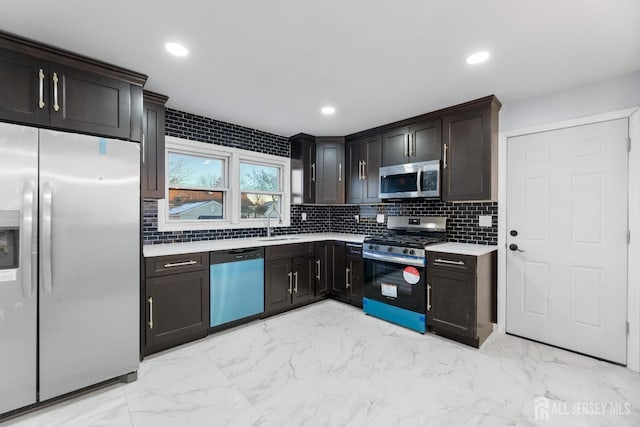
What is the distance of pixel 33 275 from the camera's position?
176 centimetres

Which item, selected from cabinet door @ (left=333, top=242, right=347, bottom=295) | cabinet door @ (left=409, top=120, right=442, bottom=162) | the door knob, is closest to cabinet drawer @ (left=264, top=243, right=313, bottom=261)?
cabinet door @ (left=333, top=242, right=347, bottom=295)

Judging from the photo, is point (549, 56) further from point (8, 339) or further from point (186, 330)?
point (8, 339)

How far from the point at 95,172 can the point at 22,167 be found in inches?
13.9

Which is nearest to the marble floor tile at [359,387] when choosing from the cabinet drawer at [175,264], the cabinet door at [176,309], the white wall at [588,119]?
the cabinet door at [176,309]

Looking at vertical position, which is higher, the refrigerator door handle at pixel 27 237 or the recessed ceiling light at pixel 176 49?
the recessed ceiling light at pixel 176 49

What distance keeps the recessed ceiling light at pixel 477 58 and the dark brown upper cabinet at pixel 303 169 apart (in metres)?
2.40

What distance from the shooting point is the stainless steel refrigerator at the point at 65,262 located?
171 cm

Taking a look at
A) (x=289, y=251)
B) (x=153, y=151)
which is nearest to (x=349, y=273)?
(x=289, y=251)

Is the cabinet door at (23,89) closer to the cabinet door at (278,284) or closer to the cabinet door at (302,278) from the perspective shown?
the cabinet door at (278,284)

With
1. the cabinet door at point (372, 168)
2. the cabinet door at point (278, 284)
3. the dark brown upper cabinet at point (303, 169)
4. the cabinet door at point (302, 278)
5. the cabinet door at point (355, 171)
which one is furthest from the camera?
the dark brown upper cabinet at point (303, 169)

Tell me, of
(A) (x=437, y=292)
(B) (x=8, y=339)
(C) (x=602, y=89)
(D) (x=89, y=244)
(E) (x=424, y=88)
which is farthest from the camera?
(A) (x=437, y=292)

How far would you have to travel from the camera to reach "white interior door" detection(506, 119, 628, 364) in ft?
7.82

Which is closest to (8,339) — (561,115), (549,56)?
(549,56)

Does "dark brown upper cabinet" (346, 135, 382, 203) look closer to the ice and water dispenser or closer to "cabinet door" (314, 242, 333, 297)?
"cabinet door" (314, 242, 333, 297)
